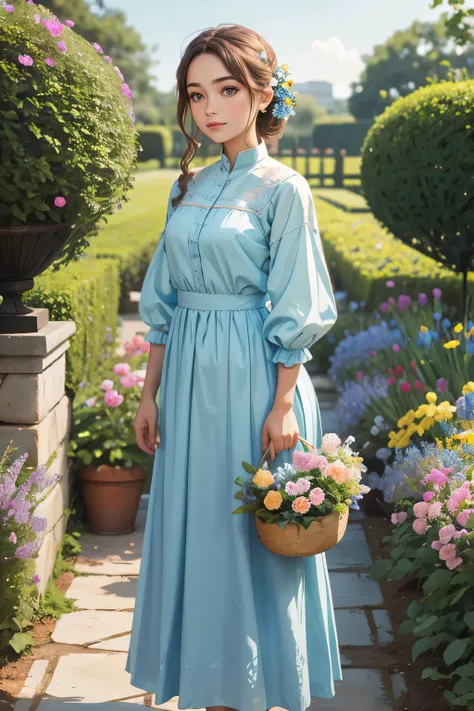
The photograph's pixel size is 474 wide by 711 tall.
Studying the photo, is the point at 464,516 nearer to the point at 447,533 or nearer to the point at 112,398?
the point at 447,533

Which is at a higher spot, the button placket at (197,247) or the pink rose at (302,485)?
the button placket at (197,247)

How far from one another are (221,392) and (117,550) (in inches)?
81.3

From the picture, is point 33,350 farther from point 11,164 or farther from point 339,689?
point 339,689

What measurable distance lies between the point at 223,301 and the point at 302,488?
0.57 metres

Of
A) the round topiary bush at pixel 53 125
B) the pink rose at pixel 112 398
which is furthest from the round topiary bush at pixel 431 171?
Answer: the round topiary bush at pixel 53 125

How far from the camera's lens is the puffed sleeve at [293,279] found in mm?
2578

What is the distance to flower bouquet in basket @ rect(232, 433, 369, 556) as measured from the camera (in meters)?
2.51

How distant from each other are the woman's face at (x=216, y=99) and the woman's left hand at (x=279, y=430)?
767 millimetres

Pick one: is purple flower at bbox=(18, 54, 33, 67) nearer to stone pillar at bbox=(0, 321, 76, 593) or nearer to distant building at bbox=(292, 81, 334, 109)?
stone pillar at bbox=(0, 321, 76, 593)

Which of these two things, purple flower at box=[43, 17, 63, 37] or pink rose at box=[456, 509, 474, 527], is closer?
pink rose at box=[456, 509, 474, 527]

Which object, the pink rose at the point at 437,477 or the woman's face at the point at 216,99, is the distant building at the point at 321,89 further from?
the woman's face at the point at 216,99

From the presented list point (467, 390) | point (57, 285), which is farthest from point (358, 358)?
point (467, 390)

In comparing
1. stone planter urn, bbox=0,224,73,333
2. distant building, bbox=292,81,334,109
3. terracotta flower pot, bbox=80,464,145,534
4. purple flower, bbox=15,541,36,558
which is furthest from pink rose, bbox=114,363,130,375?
distant building, bbox=292,81,334,109

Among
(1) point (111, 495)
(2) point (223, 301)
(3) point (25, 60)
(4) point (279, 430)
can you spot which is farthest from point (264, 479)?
(1) point (111, 495)
